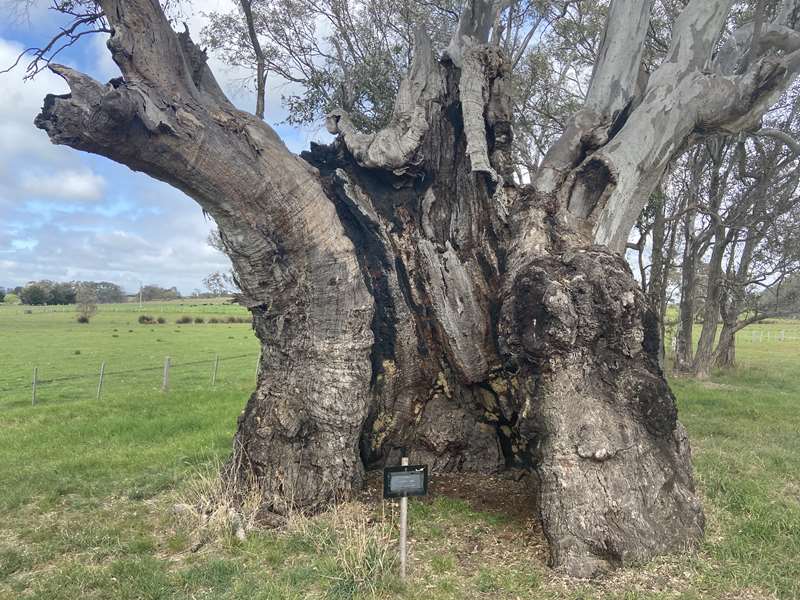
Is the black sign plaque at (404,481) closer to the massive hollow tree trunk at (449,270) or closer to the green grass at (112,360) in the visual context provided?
the massive hollow tree trunk at (449,270)

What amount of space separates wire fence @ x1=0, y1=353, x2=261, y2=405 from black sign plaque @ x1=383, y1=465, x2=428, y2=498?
12.2 meters

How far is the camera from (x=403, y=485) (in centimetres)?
423

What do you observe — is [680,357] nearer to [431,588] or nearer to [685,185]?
[685,185]

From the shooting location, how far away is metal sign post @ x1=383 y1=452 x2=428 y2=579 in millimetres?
4195

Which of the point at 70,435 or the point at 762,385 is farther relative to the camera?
the point at 762,385

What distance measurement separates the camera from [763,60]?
246 inches

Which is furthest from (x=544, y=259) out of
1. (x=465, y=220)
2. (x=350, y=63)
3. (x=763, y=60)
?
(x=350, y=63)

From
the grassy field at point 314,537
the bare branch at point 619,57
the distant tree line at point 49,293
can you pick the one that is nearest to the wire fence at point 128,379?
the grassy field at point 314,537

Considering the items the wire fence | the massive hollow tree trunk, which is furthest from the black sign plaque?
the wire fence

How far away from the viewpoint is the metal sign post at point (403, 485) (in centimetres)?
420

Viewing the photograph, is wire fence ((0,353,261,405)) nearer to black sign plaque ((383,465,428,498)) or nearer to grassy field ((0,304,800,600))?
grassy field ((0,304,800,600))

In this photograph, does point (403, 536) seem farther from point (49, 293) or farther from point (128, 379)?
point (49, 293)

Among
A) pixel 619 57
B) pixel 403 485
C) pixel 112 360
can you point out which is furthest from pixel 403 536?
pixel 112 360

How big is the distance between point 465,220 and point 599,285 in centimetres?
165
